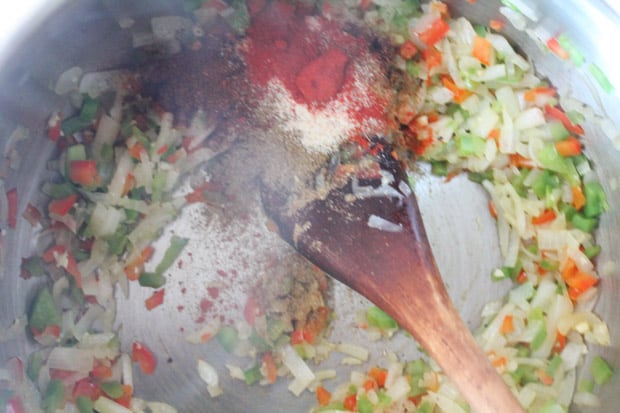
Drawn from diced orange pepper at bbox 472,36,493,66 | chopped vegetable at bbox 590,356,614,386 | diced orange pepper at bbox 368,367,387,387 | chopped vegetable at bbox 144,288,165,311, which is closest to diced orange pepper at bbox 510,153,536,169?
diced orange pepper at bbox 472,36,493,66

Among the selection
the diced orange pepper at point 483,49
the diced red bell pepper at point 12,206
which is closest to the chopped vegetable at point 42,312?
the diced red bell pepper at point 12,206

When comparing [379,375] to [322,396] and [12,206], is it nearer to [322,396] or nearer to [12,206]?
[322,396]

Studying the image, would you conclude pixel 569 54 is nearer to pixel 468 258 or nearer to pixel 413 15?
pixel 413 15

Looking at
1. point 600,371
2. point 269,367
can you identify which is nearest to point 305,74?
point 269,367

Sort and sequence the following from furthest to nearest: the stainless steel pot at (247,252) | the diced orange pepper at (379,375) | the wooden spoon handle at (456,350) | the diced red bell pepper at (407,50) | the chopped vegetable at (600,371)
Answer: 1. the diced orange pepper at (379,375)
2. the diced red bell pepper at (407,50)
3. the chopped vegetable at (600,371)
4. the wooden spoon handle at (456,350)
5. the stainless steel pot at (247,252)

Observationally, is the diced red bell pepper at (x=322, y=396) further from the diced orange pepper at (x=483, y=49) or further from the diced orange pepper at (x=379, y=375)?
the diced orange pepper at (x=483, y=49)

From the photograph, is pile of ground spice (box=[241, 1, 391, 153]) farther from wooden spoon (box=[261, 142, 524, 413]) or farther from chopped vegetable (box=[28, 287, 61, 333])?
chopped vegetable (box=[28, 287, 61, 333])

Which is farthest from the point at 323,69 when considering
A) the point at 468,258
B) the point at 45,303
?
the point at 45,303
